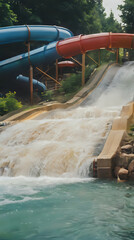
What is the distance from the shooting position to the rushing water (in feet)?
16.5

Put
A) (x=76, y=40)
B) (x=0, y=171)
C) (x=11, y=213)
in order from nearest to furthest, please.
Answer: (x=11, y=213)
(x=0, y=171)
(x=76, y=40)

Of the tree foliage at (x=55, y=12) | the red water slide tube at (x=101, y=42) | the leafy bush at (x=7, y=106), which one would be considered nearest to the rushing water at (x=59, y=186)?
the leafy bush at (x=7, y=106)

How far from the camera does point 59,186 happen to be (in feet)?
24.7

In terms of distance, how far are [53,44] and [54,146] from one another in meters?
13.7

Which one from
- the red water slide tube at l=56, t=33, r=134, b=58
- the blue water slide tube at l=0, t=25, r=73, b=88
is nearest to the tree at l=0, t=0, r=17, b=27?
the blue water slide tube at l=0, t=25, r=73, b=88

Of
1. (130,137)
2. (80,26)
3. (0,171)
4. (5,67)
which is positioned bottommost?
(0,171)

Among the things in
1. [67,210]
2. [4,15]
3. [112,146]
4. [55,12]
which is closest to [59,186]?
[67,210]

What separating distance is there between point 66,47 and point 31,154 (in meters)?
12.5

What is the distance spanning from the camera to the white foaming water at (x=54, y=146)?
890cm

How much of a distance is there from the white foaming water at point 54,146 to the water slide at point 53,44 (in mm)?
7194

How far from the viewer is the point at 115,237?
15.3 feet

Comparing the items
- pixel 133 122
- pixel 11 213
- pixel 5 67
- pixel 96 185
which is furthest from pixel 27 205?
pixel 5 67

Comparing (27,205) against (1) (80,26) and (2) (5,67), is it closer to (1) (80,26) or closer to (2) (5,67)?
(2) (5,67)

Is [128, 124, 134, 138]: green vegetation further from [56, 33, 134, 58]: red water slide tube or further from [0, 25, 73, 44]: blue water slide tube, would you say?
[0, 25, 73, 44]: blue water slide tube
